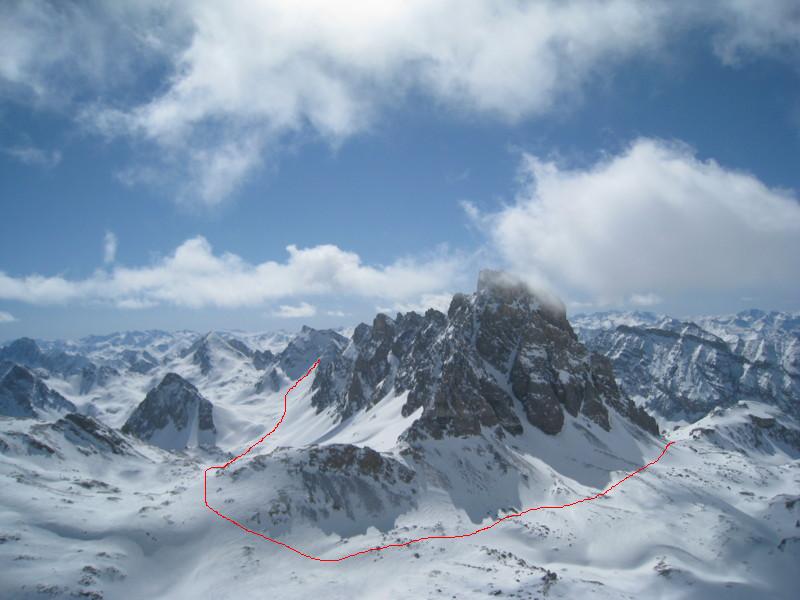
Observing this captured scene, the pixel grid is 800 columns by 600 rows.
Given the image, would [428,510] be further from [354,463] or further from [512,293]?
[512,293]

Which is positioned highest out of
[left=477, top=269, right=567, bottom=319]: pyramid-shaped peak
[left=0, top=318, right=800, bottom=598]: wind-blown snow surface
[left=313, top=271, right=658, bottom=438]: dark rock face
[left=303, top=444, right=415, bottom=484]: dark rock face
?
[left=477, top=269, right=567, bottom=319]: pyramid-shaped peak

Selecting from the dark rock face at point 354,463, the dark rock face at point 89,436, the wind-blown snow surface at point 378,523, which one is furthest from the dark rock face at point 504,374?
the dark rock face at point 89,436

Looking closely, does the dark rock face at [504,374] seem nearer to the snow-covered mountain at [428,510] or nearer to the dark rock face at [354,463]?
the snow-covered mountain at [428,510]

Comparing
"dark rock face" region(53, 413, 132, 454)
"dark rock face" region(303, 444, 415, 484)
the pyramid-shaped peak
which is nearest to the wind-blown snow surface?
"dark rock face" region(303, 444, 415, 484)

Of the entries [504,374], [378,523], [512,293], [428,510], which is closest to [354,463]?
[378,523]

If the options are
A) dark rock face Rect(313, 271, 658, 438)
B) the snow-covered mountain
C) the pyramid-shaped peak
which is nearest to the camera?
the snow-covered mountain

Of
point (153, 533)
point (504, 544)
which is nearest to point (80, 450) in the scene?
point (153, 533)

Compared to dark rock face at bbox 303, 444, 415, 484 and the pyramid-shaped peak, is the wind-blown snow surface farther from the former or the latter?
the pyramid-shaped peak

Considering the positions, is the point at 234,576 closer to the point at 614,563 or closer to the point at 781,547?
the point at 614,563
